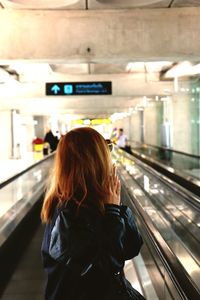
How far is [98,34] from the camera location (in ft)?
28.0

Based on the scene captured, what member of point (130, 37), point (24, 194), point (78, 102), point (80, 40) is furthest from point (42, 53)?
point (78, 102)

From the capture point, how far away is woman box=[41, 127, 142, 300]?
184cm

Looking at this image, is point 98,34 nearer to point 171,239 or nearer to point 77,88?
point 171,239

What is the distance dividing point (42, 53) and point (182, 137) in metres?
11.7

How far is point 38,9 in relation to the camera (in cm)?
844

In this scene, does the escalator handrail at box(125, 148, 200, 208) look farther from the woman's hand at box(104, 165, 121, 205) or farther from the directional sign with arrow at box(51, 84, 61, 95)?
the woman's hand at box(104, 165, 121, 205)

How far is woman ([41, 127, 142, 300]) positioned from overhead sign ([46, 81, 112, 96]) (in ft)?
43.3

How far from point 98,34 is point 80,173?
6.93 metres

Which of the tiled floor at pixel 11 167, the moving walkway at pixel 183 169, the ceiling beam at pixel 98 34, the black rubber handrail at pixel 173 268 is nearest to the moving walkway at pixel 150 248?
the black rubber handrail at pixel 173 268

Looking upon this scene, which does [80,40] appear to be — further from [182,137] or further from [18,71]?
[182,137]

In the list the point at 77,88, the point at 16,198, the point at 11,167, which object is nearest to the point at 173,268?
the point at 16,198

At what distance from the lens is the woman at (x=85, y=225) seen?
6.04 feet

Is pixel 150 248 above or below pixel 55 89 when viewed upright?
below

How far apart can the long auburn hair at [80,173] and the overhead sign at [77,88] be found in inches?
519
